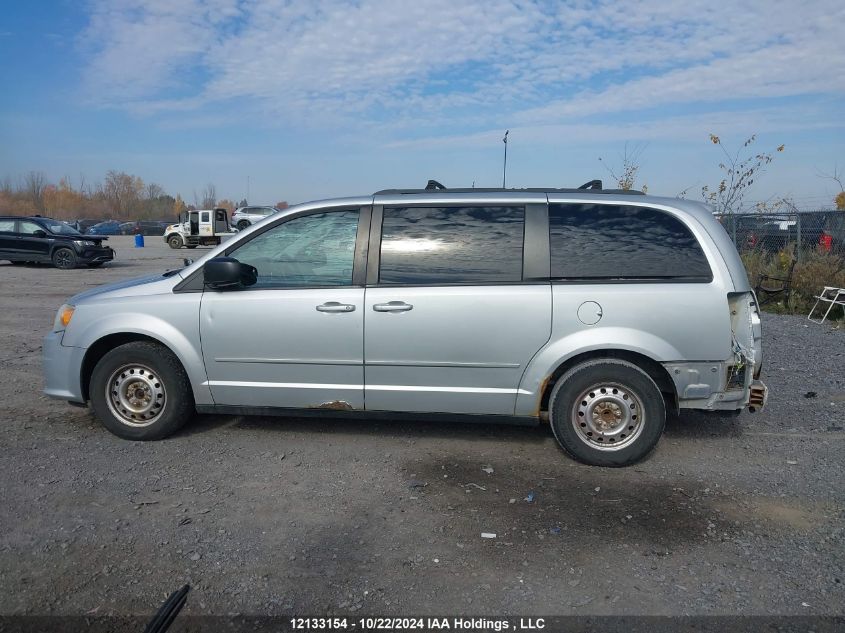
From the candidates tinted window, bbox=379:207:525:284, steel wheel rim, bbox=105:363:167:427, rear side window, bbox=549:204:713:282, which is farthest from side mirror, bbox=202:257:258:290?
rear side window, bbox=549:204:713:282

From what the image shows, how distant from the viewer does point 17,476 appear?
4.27m

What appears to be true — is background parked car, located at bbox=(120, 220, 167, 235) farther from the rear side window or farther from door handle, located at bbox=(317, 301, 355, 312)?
the rear side window

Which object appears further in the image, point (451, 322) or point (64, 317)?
point (64, 317)

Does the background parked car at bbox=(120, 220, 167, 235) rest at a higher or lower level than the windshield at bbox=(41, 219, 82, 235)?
higher

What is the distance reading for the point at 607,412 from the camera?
4488 millimetres

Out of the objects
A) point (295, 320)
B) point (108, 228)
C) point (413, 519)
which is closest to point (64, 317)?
point (295, 320)

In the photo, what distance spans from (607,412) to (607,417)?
4 centimetres

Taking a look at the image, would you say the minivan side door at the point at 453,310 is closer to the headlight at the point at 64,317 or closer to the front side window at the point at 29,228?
the headlight at the point at 64,317

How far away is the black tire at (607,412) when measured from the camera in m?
4.40

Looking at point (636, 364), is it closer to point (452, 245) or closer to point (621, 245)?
point (621, 245)

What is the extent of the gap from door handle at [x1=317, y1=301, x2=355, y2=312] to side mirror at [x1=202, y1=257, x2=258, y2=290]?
1.95 feet

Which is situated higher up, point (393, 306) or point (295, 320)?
point (393, 306)

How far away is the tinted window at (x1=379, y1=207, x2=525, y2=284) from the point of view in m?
4.57

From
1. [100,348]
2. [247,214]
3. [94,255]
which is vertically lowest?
[100,348]
